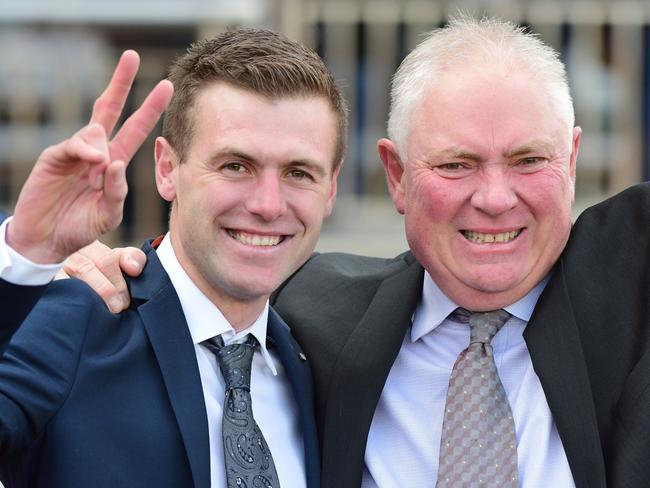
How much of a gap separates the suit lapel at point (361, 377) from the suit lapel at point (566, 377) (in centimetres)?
35

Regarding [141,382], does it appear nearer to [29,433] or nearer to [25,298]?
[29,433]

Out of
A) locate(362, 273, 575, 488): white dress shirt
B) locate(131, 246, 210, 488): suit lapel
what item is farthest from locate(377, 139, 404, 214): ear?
locate(131, 246, 210, 488): suit lapel

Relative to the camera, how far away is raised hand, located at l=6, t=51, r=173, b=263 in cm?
219

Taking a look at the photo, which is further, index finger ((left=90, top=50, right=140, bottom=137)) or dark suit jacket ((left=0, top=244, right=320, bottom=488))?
dark suit jacket ((left=0, top=244, right=320, bottom=488))

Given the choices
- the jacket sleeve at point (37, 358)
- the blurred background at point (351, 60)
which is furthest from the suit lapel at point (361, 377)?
the blurred background at point (351, 60)

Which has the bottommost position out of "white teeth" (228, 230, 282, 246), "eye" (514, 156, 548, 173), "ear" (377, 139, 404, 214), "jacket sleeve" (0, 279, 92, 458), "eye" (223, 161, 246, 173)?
"jacket sleeve" (0, 279, 92, 458)

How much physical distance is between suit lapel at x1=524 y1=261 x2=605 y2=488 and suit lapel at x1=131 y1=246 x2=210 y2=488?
77cm

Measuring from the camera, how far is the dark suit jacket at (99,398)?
2.38 metres

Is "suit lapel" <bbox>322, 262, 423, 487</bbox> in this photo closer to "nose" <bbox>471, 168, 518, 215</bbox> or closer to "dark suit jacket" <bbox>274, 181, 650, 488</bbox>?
"dark suit jacket" <bbox>274, 181, 650, 488</bbox>

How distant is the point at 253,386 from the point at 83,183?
81cm

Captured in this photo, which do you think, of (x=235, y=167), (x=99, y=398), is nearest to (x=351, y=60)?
(x=235, y=167)

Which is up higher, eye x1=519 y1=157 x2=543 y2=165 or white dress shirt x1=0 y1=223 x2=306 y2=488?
eye x1=519 y1=157 x2=543 y2=165

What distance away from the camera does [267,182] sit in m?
2.78

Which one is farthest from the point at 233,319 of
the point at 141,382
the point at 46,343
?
the point at 46,343
